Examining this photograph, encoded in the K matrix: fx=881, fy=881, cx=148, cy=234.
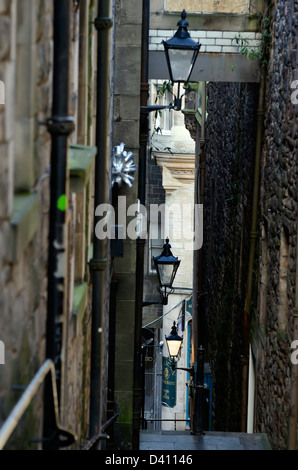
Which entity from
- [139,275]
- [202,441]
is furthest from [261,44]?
[202,441]

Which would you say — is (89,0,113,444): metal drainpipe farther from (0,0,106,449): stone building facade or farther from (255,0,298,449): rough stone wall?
(255,0,298,449): rough stone wall

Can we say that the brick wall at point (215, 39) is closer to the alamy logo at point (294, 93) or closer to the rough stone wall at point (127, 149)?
the rough stone wall at point (127, 149)

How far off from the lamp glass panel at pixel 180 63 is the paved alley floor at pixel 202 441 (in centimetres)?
403

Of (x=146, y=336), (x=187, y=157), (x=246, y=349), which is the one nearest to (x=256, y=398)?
(x=246, y=349)

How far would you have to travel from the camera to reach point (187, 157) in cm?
2697

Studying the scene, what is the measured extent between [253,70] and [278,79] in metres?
1.29

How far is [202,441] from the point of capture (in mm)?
10211

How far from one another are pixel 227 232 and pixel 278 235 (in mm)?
5766

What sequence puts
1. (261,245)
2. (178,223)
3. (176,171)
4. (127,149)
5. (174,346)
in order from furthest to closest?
(178,223) < (176,171) < (174,346) < (261,245) < (127,149)

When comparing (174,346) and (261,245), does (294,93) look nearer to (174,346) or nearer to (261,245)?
(261,245)

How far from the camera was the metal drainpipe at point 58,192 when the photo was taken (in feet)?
11.8

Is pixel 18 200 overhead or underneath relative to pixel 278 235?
overhead
